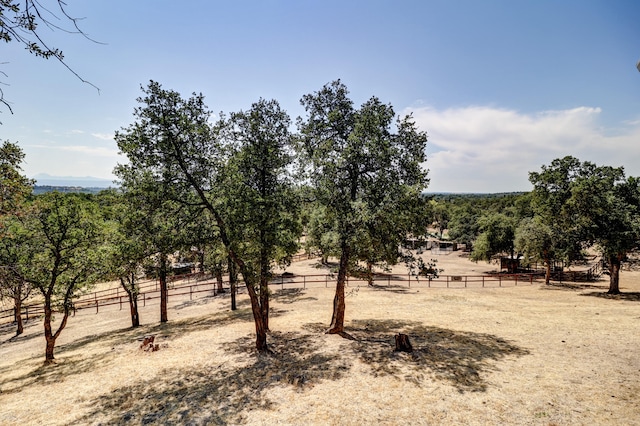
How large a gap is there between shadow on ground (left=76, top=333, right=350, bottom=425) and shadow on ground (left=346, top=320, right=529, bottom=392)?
1.70m

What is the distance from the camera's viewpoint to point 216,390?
37.1 feet

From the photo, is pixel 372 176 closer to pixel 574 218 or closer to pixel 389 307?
pixel 389 307

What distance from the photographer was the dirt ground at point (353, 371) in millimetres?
9312

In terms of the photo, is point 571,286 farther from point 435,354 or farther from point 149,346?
point 149,346

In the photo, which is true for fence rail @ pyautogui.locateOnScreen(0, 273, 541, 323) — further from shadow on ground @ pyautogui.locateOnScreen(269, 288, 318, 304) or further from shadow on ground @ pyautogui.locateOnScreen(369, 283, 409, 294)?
shadow on ground @ pyautogui.locateOnScreen(269, 288, 318, 304)

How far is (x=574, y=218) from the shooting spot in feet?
88.4

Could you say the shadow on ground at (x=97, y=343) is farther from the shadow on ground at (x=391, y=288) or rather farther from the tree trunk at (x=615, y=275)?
the tree trunk at (x=615, y=275)

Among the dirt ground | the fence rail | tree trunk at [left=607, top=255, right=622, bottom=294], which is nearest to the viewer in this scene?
the dirt ground

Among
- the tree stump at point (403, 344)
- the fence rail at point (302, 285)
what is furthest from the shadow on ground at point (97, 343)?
the tree stump at point (403, 344)

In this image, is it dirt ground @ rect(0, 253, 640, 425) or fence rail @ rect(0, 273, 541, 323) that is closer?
dirt ground @ rect(0, 253, 640, 425)

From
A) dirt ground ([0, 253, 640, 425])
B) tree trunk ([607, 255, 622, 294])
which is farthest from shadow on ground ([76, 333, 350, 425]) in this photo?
tree trunk ([607, 255, 622, 294])

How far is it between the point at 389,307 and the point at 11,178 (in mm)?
21698

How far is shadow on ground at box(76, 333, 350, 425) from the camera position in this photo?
9797 millimetres

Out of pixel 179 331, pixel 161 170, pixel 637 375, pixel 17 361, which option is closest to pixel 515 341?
pixel 637 375
